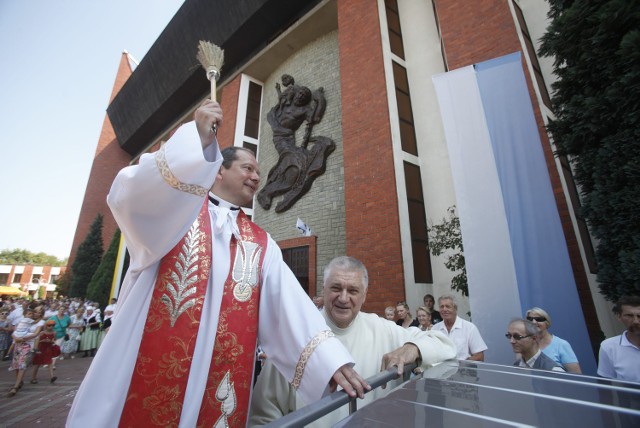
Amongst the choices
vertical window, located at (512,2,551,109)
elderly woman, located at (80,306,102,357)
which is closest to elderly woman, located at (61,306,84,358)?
elderly woman, located at (80,306,102,357)

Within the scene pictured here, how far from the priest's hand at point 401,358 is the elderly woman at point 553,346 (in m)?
2.46

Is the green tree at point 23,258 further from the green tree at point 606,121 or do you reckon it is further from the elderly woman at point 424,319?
the green tree at point 606,121

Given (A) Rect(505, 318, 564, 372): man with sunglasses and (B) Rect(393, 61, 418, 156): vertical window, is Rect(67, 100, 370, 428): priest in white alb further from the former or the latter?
(B) Rect(393, 61, 418, 156): vertical window

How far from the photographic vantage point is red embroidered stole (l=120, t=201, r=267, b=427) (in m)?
1.17

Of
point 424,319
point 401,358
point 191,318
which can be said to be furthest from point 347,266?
point 424,319

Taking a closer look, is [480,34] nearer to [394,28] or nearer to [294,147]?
[394,28]

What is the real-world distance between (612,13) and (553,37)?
844mm

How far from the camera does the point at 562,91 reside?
3.98m

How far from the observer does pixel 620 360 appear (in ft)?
9.20

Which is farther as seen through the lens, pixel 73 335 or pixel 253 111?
pixel 253 111

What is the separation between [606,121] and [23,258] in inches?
3222

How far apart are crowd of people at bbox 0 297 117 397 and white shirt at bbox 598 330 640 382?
5239mm

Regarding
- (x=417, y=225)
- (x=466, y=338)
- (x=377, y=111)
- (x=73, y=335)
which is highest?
(x=377, y=111)

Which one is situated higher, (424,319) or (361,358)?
(424,319)
